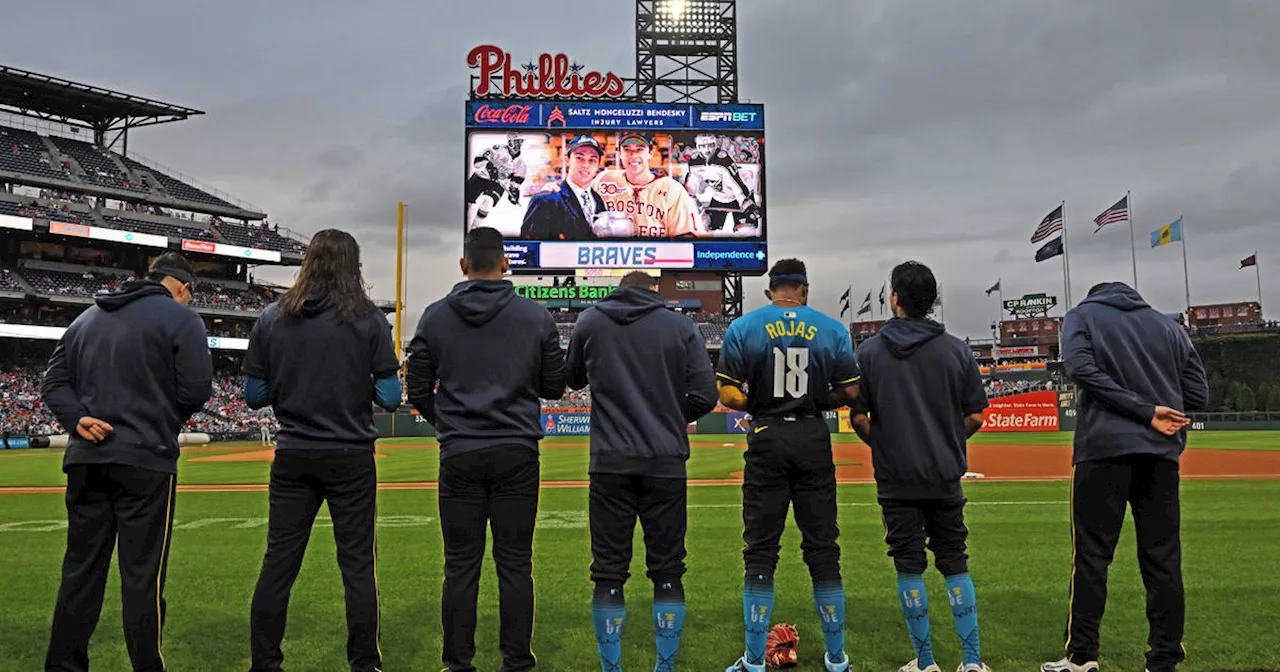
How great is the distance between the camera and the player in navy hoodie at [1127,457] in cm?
402

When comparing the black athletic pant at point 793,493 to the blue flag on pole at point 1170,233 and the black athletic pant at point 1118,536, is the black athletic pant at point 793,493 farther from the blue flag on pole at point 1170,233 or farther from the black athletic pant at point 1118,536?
the blue flag on pole at point 1170,233

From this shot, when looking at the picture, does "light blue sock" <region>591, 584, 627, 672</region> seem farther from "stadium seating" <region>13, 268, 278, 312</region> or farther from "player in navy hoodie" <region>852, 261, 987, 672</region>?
"stadium seating" <region>13, 268, 278, 312</region>

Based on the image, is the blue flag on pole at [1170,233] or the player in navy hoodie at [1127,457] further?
the blue flag on pole at [1170,233]

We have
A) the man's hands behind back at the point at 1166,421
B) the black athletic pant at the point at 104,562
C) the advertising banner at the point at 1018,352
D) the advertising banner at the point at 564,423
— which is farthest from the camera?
the advertising banner at the point at 1018,352

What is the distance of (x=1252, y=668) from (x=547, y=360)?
3.92 meters

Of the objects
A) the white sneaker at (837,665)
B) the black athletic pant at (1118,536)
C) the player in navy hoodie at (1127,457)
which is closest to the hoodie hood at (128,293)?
the white sneaker at (837,665)

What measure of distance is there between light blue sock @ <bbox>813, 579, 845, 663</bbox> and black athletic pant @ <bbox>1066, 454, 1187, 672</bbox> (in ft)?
3.81

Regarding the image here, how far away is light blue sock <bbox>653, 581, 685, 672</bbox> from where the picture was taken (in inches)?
154

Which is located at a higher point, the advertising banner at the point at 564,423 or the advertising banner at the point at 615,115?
the advertising banner at the point at 615,115

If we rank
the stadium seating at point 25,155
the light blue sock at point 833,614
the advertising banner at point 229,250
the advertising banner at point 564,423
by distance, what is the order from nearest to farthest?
the light blue sock at point 833,614
the advertising banner at point 564,423
the stadium seating at point 25,155
the advertising banner at point 229,250

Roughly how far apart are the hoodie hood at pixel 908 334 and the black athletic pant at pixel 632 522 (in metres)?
1.36

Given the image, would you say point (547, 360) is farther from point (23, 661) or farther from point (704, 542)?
point (704, 542)

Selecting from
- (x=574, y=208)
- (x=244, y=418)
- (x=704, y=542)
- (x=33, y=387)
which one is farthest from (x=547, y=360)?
(x=33, y=387)

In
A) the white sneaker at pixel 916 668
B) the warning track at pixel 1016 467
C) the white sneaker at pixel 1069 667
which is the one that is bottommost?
the warning track at pixel 1016 467
